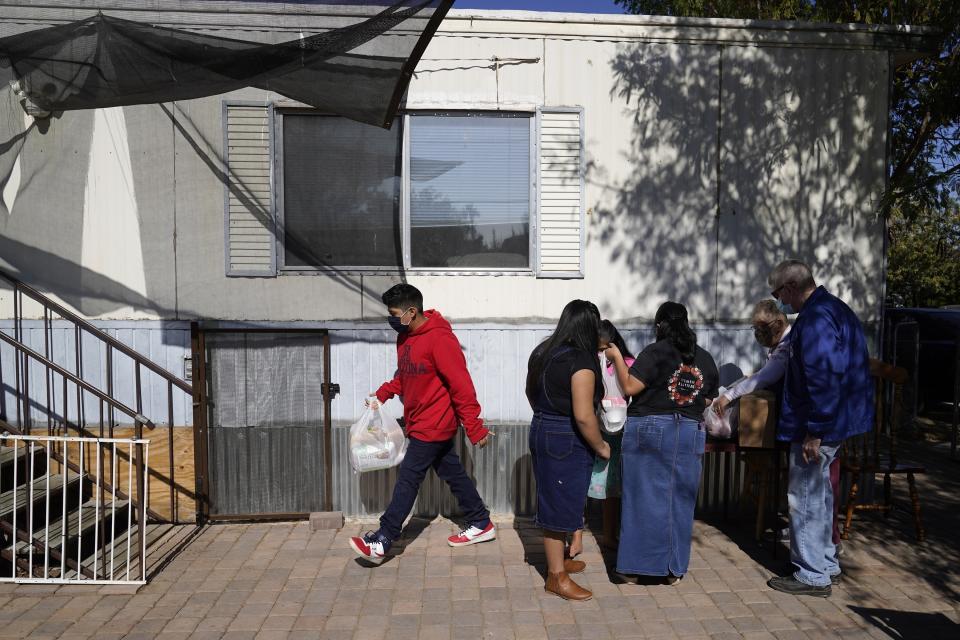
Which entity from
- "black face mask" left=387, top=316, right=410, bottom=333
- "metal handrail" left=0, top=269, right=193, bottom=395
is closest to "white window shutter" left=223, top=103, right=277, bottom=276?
"metal handrail" left=0, top=269, right=193, bottom=395

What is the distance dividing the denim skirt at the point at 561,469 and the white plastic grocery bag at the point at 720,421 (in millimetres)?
1104

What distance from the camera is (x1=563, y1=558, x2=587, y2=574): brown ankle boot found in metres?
4.59

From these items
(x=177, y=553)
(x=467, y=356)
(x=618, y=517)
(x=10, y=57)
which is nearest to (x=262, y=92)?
(x=10, y=57)

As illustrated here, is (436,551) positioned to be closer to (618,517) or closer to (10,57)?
(618,517)

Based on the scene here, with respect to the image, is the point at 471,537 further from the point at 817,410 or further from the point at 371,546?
the point at 817,410

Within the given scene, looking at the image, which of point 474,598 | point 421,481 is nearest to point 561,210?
point 421,481

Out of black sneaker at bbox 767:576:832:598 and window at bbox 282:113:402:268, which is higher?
window at bbox 282:113:402:268

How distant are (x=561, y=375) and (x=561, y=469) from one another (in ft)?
1.81

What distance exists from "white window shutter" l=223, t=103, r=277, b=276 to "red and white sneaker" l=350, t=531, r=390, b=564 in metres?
2.23

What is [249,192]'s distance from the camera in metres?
5.70

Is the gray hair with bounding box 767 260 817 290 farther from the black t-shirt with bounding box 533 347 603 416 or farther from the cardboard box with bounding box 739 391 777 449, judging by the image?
the black t-shirt with bounding box 533 347 603 416

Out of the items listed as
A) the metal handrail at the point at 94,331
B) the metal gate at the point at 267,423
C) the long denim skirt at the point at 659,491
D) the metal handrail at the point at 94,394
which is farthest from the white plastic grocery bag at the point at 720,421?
the metal handrail at the point at 94,331

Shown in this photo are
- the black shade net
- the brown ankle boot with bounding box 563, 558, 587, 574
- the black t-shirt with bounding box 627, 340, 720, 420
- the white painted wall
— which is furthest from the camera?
the white painted wall

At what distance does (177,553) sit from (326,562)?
1.08m
